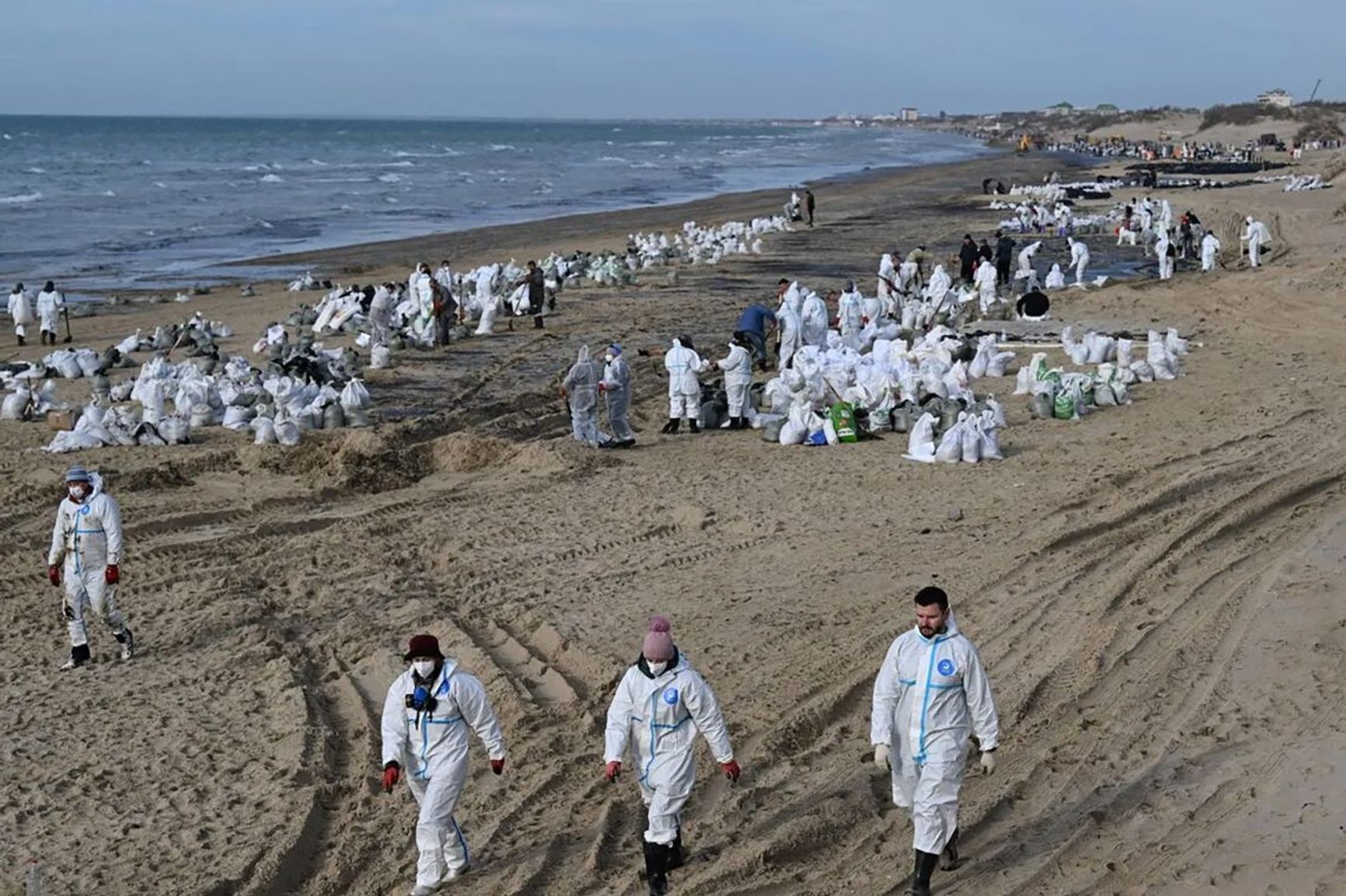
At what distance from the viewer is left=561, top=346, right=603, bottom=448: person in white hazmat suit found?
15.6 meters

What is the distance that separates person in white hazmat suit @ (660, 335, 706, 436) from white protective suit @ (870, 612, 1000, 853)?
9.77 meters

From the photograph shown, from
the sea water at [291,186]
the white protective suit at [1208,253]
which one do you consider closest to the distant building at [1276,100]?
the sea water at [291,186]

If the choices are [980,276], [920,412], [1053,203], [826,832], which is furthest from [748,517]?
[1053,203]

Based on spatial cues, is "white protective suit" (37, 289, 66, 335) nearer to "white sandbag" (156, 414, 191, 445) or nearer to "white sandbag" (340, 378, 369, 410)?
"white sandbag" (156, 414, 191, 445)

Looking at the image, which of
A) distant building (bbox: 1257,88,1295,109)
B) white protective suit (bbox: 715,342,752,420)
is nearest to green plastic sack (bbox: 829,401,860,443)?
white protective suit (bbox: 715,342,752,420)

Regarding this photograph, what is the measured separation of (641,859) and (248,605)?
16.4 feet

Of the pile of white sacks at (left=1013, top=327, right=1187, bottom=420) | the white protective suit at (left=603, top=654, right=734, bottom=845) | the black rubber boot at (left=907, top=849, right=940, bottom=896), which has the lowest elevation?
the black rubber boot at (left=907, top=849, right=940, bottom=896)

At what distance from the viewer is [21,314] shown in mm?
23609

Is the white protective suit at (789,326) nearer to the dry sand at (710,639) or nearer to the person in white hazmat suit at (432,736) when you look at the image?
the dry sand at (710,639)

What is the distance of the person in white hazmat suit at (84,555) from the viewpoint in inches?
383

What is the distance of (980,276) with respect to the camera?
24297 millimetres

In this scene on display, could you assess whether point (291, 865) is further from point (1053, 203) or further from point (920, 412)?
point (1053, 203)

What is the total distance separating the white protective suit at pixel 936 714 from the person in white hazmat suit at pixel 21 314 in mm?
19975

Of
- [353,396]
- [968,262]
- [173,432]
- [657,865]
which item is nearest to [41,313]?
[173,432]
